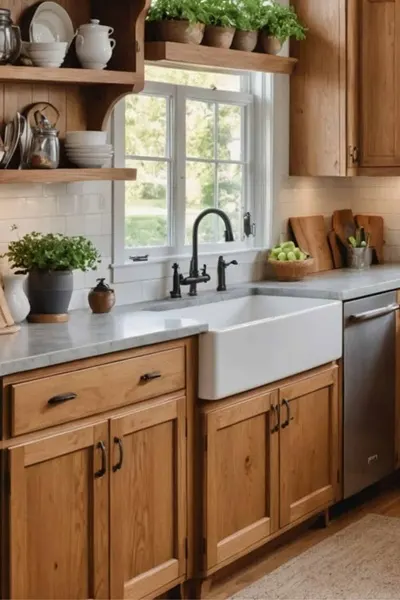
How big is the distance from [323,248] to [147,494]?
8.01 ft

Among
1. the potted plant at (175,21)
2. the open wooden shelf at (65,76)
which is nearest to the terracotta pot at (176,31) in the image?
the potted plant at (175,21)

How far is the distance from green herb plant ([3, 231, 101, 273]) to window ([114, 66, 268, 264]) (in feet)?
2.10

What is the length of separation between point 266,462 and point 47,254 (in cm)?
122

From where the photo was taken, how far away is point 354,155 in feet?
18.3

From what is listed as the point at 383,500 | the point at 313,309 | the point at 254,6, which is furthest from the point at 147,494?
the point at 254,6

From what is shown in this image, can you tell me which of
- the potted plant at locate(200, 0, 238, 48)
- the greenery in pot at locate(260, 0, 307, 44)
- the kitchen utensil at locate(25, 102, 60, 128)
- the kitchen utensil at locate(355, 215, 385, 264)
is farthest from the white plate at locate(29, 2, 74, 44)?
the kitchen utensil at locate(355, 215, 385, 264)

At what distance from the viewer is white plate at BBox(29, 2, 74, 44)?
395 centimetres

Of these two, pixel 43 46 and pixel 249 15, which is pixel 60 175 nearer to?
pixel 43 46

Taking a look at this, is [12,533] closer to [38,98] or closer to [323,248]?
[38,98]

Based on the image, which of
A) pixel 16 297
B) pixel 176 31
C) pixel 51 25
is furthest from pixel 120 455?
pixel 176 31

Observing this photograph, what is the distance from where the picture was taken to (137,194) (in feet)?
15.6

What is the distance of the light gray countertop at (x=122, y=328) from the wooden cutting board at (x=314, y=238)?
18.2 inches

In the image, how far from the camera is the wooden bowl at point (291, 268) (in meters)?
5.28

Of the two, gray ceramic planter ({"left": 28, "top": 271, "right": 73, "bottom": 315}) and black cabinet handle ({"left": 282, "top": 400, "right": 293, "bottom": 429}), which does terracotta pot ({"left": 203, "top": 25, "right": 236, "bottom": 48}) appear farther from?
black cabinet handle ({"left": 282, "top": 400, "right": 293, "bottom": 429})
